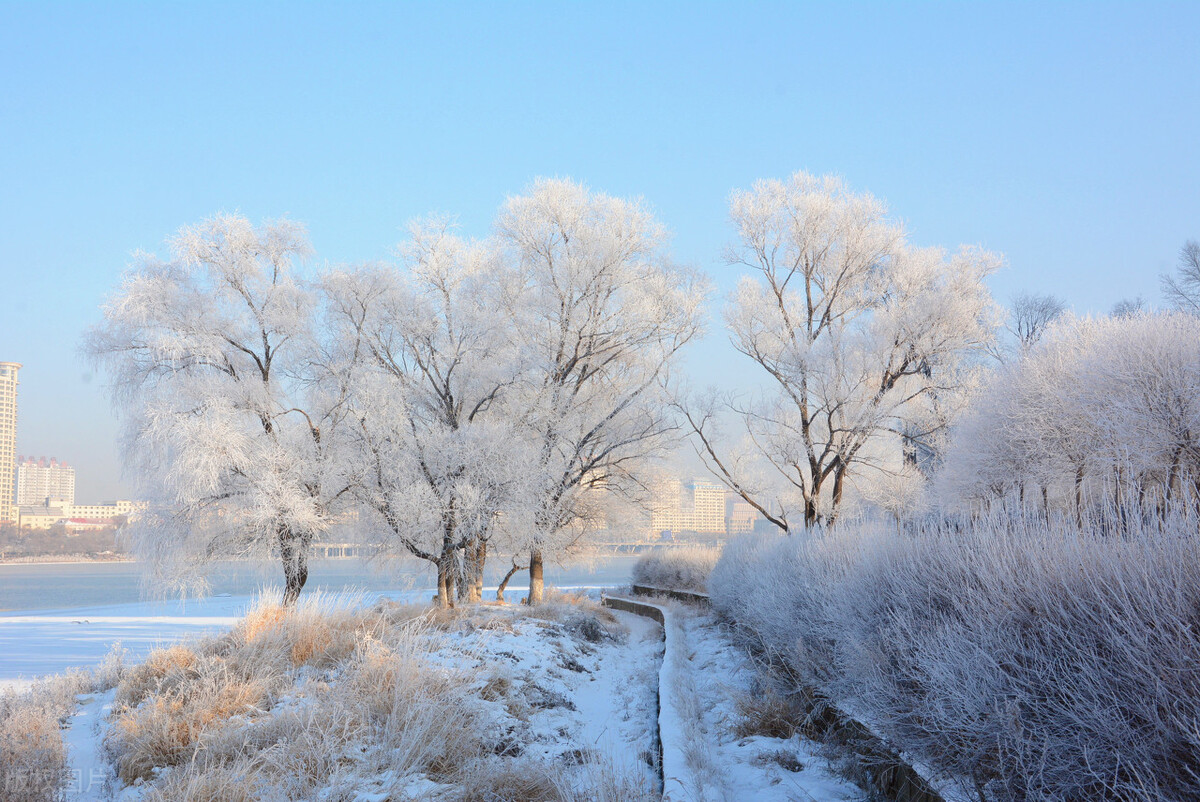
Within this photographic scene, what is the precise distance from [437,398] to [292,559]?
5.49 m

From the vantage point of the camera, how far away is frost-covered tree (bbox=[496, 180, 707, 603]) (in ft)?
67.7

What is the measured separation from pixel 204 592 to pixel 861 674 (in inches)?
641

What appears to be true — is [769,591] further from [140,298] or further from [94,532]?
[94,532]

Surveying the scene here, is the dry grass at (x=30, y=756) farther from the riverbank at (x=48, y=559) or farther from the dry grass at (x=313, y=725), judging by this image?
the riverbank at (x=48, y=559)

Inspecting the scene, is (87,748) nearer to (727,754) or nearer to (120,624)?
(727,754)

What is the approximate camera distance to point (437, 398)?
65.3 feet

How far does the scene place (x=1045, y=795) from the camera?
11.7ft

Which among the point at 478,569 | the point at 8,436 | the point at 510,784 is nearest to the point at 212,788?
the point at 510,784

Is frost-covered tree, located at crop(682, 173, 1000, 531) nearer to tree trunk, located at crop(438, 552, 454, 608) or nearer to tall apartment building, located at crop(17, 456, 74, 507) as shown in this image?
tree trunk, located at crop(438, 552, 454, 608)

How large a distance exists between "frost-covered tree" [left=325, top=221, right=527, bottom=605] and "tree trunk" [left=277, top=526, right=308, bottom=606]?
1792 mm

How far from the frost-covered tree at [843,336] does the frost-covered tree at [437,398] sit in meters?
6.80

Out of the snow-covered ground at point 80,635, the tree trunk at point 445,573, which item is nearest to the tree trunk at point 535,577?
the snow-covered ground at point 80,635

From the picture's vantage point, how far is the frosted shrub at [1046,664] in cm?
311

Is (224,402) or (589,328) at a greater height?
(589,328)
